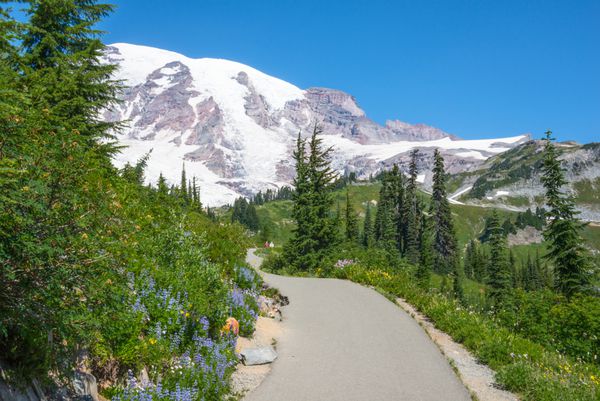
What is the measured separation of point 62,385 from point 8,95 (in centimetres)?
319

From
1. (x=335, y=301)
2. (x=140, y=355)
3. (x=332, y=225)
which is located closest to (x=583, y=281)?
(x=332, y=225)

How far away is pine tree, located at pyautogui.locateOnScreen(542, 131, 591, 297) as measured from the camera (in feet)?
94.0

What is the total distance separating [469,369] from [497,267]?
4226 cm

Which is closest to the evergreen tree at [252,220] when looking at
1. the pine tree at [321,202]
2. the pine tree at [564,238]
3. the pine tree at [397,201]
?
the pine tree at [397,201]

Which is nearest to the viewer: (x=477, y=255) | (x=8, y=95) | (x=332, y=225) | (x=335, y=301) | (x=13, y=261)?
(x=13, y=261)

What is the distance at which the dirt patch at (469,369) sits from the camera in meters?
8.41

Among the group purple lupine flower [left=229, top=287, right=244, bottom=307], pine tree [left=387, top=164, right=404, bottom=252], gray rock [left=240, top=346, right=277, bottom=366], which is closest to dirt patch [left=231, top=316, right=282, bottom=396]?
gray rock [left=240, top=346, right=277, bottom=366]

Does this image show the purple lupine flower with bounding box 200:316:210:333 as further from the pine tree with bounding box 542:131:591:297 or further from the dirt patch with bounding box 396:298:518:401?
the pine tree with bounding box 542:131:591:297

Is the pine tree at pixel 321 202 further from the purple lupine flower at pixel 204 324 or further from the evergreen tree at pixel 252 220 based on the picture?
the evergreen tree at pixel 252 220

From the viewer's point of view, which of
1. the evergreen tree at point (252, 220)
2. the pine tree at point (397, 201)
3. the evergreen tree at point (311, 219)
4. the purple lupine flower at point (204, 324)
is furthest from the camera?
the evergreen tree at point (252, 220)

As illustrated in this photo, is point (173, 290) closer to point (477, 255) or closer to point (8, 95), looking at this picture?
point (8, 95)

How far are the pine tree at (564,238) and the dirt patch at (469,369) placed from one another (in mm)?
20339

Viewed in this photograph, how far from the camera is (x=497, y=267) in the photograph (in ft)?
157

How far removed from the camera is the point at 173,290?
27.3ft
